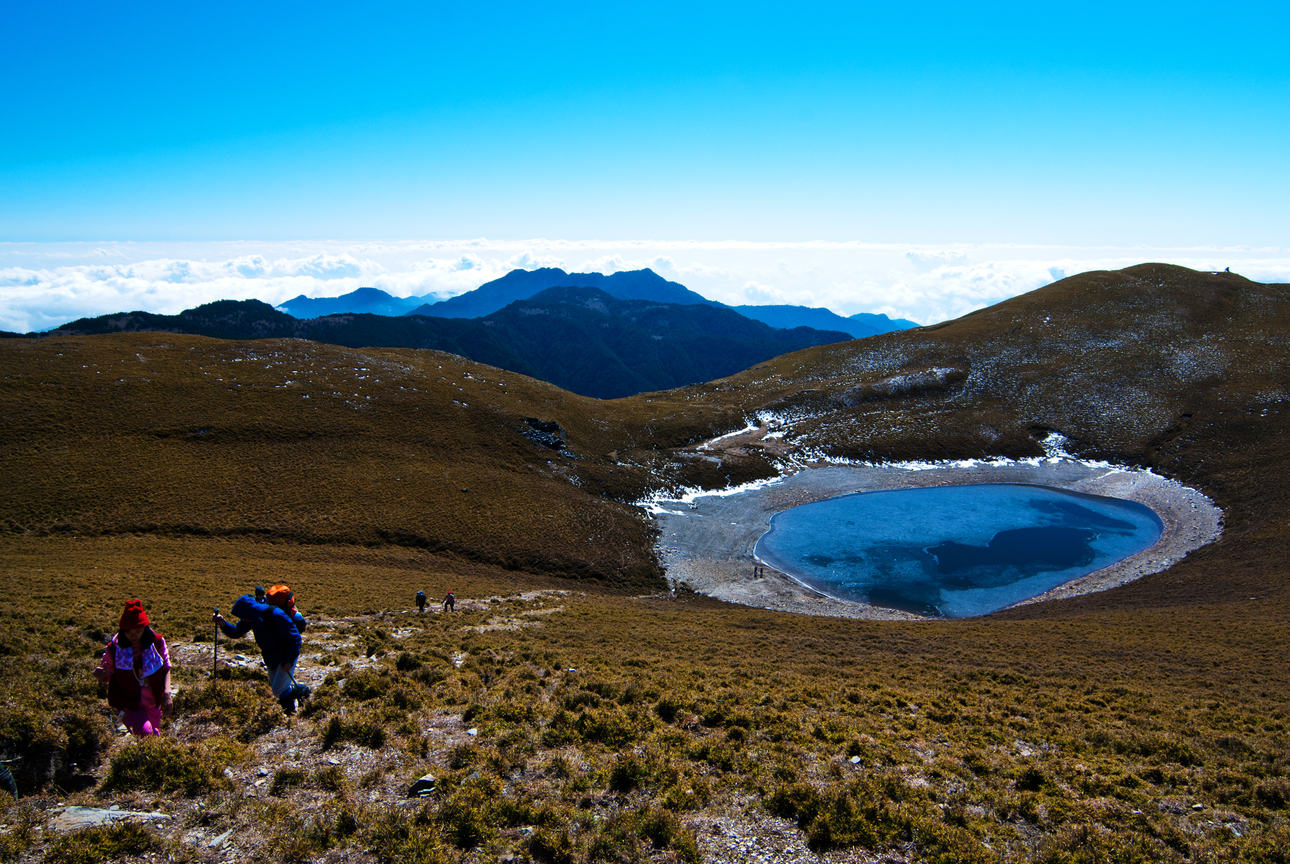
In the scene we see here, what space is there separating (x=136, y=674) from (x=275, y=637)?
7.40ft

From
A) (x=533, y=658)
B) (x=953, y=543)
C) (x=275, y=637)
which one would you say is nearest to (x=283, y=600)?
(x=275, y=637)

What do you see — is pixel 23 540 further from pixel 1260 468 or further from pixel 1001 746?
pixel 1260 468

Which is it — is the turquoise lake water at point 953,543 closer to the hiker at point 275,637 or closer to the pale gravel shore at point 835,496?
the pale gravel shore at point 835,496

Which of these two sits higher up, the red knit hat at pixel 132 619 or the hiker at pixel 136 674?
the red knit hat at pixel 132 619

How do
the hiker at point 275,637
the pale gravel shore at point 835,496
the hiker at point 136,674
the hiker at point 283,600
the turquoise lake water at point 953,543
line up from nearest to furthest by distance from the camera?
the hiker at point 136,674
the hiker at point 275,637
the hiker at point 283,600
the pale gravel shore at point 835,496
the turquoise lake water at point 953,543

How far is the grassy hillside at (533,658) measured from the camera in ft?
31.8

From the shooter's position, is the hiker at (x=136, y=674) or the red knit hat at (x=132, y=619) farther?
the hiker at (x=136, y=674)

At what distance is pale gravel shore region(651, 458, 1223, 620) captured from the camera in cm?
4625

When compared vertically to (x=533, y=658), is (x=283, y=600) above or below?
above

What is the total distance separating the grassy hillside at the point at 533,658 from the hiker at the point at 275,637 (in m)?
0.71

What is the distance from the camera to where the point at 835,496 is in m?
71.8

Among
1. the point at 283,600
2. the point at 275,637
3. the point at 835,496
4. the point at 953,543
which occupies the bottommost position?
the point at 953,543

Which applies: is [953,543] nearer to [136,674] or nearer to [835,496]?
[835,496]

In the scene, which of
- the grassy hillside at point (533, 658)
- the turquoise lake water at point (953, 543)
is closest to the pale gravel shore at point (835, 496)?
the turquoise lake water at point (953, 543)
